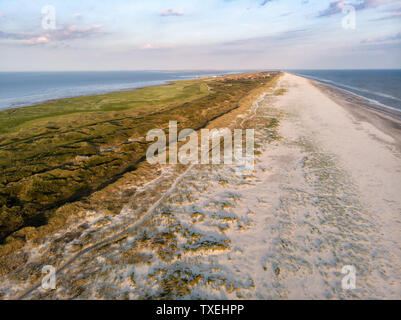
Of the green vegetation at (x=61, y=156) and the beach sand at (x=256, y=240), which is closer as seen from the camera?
the beach sand at (x=256, y=240)

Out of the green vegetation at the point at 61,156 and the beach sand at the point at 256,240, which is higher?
the green vegetation at the point at 61,156

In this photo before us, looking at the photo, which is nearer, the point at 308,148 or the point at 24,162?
the point at 24,162

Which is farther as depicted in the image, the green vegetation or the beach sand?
the green vegetation

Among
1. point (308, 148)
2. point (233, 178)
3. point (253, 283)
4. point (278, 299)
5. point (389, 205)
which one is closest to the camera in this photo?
point (278, 299)

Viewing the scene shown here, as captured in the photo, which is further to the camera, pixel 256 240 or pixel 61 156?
pixel 61 156

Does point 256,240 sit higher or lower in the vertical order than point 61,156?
lower

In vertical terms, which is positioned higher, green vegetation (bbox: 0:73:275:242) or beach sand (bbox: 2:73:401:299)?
green vegetation (bbox: 0:73:275:242)
